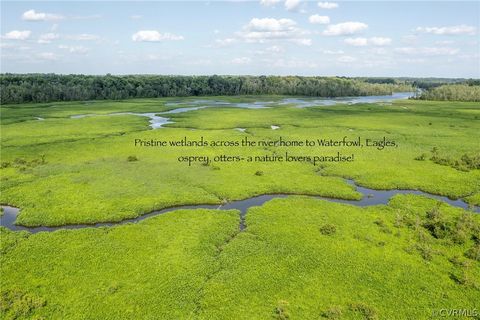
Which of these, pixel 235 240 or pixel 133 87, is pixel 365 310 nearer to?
pixel 235 240

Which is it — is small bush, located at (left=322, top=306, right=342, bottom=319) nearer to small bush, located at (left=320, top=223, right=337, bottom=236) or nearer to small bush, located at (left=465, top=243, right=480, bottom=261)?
small bush, located at (left=320, top=223, right=337, bottom=236)

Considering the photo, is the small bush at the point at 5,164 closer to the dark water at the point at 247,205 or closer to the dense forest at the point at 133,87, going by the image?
the dark water at the point at 247,205

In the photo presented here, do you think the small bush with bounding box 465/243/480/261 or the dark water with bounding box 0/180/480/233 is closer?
the small bush with bounding box 465/243/480/261

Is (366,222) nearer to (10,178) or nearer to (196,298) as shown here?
(196,298)

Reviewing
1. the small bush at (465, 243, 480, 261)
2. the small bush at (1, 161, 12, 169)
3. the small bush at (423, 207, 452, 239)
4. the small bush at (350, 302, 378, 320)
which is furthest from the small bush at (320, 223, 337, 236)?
the small bush at (1, 161, 12, 169)

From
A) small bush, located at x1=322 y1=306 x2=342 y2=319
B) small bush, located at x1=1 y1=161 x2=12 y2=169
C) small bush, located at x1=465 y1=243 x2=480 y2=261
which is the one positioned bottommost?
small bush, located at x1=322 y1=306 x2=342 y2=319

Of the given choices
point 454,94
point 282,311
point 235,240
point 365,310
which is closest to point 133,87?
point 454,94

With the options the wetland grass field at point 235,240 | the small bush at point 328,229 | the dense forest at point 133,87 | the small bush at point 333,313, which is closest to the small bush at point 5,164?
the wetland grass field at point 235,240
